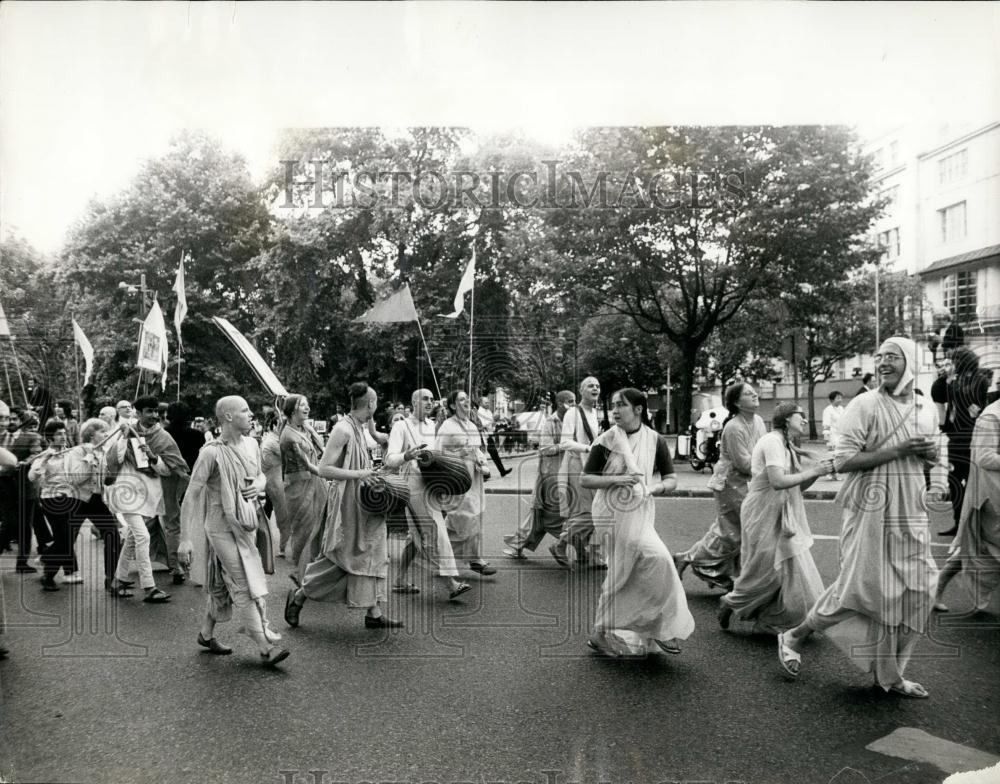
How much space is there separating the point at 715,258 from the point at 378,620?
5287 mm

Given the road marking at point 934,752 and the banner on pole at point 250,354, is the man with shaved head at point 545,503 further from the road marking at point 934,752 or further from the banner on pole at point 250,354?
the road marking at point 934,752

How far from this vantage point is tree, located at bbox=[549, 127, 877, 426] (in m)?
6.28

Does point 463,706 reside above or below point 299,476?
below

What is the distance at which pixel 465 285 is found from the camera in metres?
8.61

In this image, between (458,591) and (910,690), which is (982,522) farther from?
(458,591)

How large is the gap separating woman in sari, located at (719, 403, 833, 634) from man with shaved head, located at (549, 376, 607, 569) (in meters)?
2.28

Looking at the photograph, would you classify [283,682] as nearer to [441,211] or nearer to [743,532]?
[743,532]

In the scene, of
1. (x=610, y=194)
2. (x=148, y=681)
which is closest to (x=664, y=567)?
(x=148, y=681)

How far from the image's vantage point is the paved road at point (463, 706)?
3.20 metres

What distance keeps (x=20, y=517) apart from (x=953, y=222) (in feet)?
27.0

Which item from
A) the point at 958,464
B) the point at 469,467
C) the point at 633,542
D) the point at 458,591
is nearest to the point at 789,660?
the point at 633,542

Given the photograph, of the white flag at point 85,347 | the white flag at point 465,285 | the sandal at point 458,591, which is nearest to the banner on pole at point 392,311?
the white flag at point 465,285

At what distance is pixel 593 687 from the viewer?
412 cm

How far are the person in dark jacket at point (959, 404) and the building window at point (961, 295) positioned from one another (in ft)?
0.93
